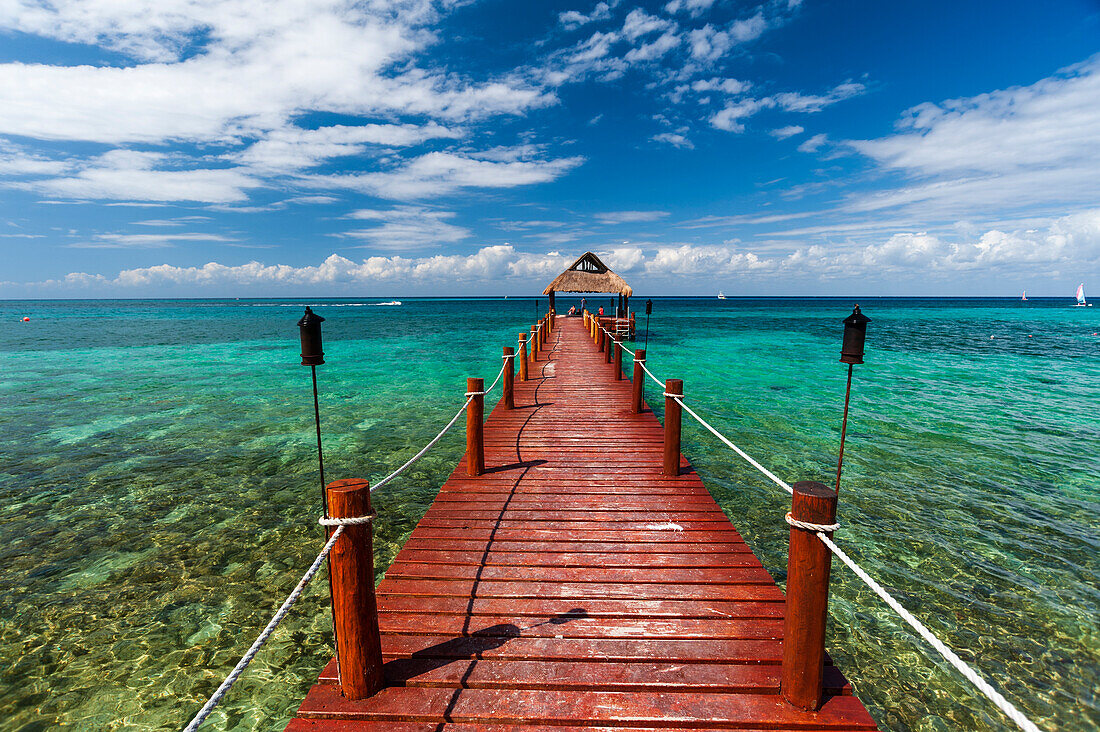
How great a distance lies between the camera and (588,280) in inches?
1177

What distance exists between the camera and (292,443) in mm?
11203

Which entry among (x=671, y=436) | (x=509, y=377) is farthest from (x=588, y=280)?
(x=671, y=436)

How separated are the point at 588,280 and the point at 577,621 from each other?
27.6 m

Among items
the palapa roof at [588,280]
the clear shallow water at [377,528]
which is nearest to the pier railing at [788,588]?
the clear shallow water at [377,528]

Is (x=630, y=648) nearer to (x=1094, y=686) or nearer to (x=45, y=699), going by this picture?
(x=1094, y=686)

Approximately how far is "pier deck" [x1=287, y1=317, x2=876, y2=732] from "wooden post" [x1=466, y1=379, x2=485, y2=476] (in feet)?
0.67

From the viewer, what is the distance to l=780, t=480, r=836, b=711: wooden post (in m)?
2.41

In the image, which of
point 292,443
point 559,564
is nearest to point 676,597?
point 559,564

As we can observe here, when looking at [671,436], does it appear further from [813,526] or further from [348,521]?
[348,521]

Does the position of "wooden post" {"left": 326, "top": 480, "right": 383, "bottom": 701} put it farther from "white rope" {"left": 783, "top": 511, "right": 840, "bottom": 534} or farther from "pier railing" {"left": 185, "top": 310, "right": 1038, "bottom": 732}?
"white rope" {"left": 783, "top": 511, "right": 840, "bottom": 534}

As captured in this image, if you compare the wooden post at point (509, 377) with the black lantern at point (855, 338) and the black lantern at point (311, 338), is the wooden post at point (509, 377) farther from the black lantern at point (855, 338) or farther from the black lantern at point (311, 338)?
the black lantern at point (855, 338)

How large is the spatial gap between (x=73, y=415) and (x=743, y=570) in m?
18.4

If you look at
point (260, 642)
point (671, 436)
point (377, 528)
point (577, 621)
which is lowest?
point (377, 528)

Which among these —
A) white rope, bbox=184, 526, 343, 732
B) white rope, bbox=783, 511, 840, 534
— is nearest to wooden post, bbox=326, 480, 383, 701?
white rope, bbox=184, 526, 343, 732
